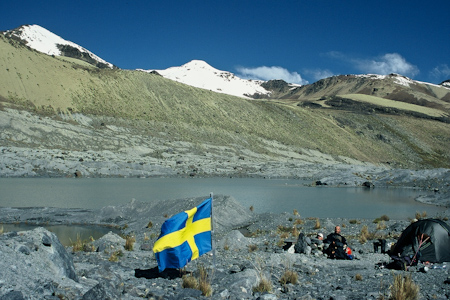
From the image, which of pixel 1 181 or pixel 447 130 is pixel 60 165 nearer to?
pixel 1 181

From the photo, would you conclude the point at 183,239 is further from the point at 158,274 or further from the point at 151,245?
the point at 151,245

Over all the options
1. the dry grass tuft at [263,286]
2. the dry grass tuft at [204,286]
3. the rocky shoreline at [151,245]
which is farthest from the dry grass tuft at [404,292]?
the dry grass tuft at [204,286]

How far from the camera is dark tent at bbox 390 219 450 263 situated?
38.8 feet

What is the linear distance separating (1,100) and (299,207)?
54660 mm

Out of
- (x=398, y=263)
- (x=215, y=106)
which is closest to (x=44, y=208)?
(x=398, y=263)

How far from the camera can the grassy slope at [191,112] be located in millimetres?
74312

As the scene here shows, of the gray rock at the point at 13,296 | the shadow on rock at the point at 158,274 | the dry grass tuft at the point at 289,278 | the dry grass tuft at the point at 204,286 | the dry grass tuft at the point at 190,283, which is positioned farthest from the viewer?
the shadow on rock at the point at 158,274

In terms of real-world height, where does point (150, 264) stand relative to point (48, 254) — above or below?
below

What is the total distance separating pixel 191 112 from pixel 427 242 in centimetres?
7823

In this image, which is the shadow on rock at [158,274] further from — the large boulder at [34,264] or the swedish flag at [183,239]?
the large boulder at [34,264]

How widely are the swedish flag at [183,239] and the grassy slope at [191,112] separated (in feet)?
213

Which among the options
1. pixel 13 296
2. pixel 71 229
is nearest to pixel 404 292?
pixel 13 296

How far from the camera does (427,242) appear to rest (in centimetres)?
1209

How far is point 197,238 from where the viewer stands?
29.9 feet
